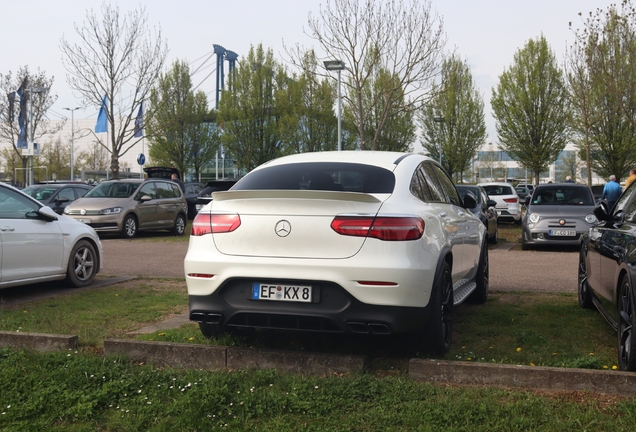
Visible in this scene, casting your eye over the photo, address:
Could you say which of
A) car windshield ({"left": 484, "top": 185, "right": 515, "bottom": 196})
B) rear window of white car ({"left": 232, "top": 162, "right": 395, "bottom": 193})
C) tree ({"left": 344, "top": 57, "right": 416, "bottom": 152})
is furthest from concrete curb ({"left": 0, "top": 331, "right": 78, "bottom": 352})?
tree ({"left": 344, "top": 57, "right": 416, "bottom": 152})

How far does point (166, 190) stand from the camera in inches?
824

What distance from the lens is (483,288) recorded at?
7820 mm

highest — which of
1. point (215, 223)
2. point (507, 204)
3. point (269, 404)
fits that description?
point (215, 223)

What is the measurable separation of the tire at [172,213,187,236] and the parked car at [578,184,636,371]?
1497cm

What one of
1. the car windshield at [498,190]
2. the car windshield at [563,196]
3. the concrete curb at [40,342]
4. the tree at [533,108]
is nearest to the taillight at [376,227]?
the concrete curb at [40,342]

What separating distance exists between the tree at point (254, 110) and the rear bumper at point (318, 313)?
120ft

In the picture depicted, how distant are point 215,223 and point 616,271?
9.76 feet

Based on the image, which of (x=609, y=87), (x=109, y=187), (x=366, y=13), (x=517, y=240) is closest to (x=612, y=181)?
(x=517, y=240)

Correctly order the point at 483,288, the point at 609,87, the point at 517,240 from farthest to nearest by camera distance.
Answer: the point at 609,87 < the point at 517,240 < the point at 483,288

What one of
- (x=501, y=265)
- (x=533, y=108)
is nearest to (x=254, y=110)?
(x=533, y=108)

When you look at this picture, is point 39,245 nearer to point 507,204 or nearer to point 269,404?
point 269,404

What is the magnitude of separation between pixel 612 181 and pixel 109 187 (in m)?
14.6

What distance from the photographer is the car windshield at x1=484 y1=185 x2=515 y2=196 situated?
23.9m

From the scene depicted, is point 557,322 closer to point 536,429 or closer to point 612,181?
point 536,429
